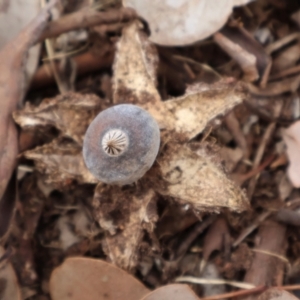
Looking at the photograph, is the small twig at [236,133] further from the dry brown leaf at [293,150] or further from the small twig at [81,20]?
the small twig at [81,20]

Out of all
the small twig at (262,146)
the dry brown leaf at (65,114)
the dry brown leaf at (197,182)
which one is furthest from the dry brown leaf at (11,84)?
the small twig at (262,146)

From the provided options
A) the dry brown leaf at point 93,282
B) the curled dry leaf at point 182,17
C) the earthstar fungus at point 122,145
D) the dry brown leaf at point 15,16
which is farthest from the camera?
the dry brown leaf at point 15,16

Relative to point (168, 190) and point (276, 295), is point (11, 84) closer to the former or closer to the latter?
point (168, 190)

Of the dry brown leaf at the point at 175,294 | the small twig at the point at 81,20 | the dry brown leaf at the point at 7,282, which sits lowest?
the dry brown leaf at the point at 7,282

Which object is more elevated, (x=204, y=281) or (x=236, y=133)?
(x=236, y=133)

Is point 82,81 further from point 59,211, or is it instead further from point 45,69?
point 59,211

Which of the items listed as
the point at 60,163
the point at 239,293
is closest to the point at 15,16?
the point at 60,163
